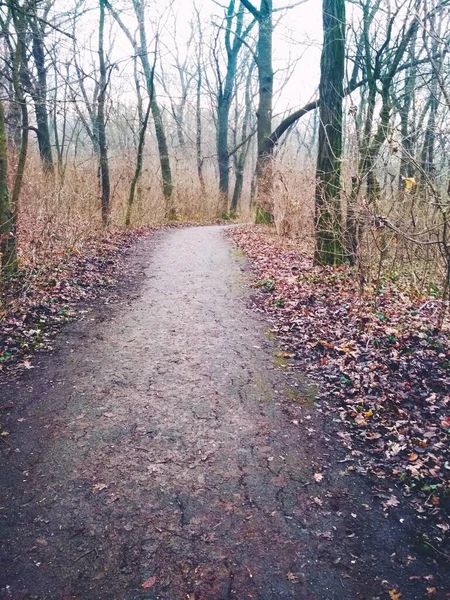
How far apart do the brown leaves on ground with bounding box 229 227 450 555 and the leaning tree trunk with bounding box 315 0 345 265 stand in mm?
1192

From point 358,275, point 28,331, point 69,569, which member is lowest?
point 69,569

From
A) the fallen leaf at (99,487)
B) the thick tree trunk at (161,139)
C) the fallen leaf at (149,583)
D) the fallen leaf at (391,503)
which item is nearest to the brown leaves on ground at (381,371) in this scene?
the fallen leaf at (391,503)

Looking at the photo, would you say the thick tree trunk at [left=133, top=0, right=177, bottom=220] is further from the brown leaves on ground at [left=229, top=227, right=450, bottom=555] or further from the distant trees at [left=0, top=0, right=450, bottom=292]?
the brown leaves on ground at [left=229, top=227, right=450, bottom=555]

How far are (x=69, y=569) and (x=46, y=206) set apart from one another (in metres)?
7.76

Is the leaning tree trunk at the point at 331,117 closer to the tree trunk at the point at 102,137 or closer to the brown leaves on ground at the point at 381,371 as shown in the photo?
the brown leaves on ground at the point at 381,371

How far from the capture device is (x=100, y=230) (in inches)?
466

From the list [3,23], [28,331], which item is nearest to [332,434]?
[28,331]

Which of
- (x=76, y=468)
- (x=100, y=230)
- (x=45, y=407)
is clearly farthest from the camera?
(x=100, y=230)

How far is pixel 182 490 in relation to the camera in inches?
120

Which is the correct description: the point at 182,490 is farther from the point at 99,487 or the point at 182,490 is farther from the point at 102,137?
the point at 102,137

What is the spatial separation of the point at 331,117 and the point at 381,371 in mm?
5628

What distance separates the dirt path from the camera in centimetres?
239

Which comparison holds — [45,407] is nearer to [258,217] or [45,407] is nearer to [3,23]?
[3,23]

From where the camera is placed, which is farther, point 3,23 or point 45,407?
point 3,23
